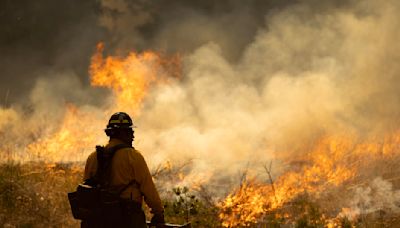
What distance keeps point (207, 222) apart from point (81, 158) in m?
4.92

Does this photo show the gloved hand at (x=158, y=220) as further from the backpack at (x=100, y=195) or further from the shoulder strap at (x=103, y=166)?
the shoulder strap at (x=103, y=166)

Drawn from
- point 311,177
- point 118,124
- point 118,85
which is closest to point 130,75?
point 118,85

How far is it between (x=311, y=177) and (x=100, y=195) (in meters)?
10.8

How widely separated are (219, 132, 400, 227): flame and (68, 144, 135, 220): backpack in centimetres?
482

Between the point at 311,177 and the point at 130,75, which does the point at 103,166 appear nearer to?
the point at 311,177

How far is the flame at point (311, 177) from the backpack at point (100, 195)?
4.82m

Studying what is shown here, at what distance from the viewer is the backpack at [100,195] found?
5.00m

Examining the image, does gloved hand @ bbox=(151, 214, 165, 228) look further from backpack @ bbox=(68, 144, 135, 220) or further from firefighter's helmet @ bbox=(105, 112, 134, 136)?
firefighter's helmet @ bbox=(105, 112, 134, 136)

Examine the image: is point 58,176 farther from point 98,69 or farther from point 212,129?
point 98,69

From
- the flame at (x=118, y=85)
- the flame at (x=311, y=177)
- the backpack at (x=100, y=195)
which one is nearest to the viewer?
the backpack at (x=100, y=195)

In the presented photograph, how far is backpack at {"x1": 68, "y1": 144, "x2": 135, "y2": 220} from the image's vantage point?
5.00 meters

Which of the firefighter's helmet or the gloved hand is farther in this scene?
the firefighter's helmet

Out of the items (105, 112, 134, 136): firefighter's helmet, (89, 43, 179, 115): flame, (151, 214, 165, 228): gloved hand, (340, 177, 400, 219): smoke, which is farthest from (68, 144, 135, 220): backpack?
(89, 43, 179, 115): flame

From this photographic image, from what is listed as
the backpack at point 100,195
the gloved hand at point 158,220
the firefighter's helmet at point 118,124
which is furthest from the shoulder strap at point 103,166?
the gloved hand at point 158,220
